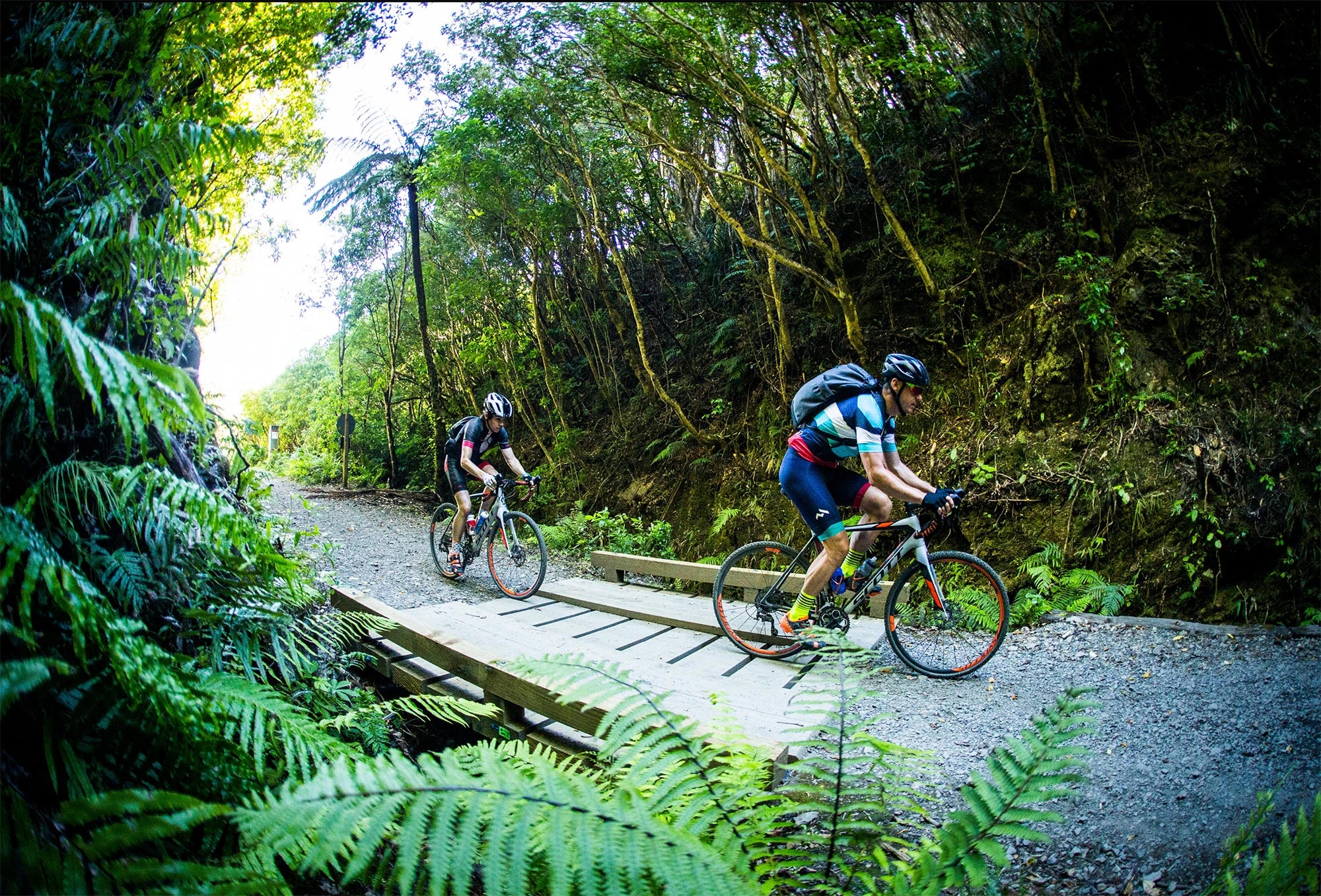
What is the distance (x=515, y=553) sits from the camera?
243 inches

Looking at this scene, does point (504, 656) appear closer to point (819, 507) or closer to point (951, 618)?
point (819, 507)

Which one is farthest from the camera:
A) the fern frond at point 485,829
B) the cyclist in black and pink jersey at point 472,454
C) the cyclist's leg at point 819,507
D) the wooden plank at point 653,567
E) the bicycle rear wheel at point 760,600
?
the cyclist in black and pink jersey at point 472,454

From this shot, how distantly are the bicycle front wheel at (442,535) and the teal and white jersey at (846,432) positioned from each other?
15.1ft

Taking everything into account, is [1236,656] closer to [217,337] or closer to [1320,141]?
[1320,141]

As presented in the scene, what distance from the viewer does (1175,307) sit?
5.48 meters

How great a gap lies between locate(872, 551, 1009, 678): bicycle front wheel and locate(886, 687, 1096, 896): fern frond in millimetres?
2506

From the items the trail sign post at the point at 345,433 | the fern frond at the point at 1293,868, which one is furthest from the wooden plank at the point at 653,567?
the trail sign post at the point at 345,433

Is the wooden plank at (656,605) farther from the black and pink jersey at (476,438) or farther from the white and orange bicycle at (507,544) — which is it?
the black and pink jersey at (476,438)

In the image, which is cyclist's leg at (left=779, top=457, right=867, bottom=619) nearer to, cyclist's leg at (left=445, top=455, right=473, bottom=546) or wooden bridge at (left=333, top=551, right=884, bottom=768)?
wooden bridge at (left=333, top=551, right=884, bottom=768)

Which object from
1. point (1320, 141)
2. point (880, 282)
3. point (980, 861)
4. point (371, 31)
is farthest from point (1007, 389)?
point (371, 31)

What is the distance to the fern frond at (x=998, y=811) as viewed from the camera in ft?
4.36

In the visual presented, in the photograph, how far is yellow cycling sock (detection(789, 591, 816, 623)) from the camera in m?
4.00

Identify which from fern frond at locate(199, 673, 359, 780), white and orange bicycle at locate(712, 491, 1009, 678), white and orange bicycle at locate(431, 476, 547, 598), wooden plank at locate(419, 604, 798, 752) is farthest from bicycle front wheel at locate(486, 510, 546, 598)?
fern frond at locate(199, 673, 359, 780)

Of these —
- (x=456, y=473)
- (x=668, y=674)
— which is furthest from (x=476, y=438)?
(x=668, y=674)
